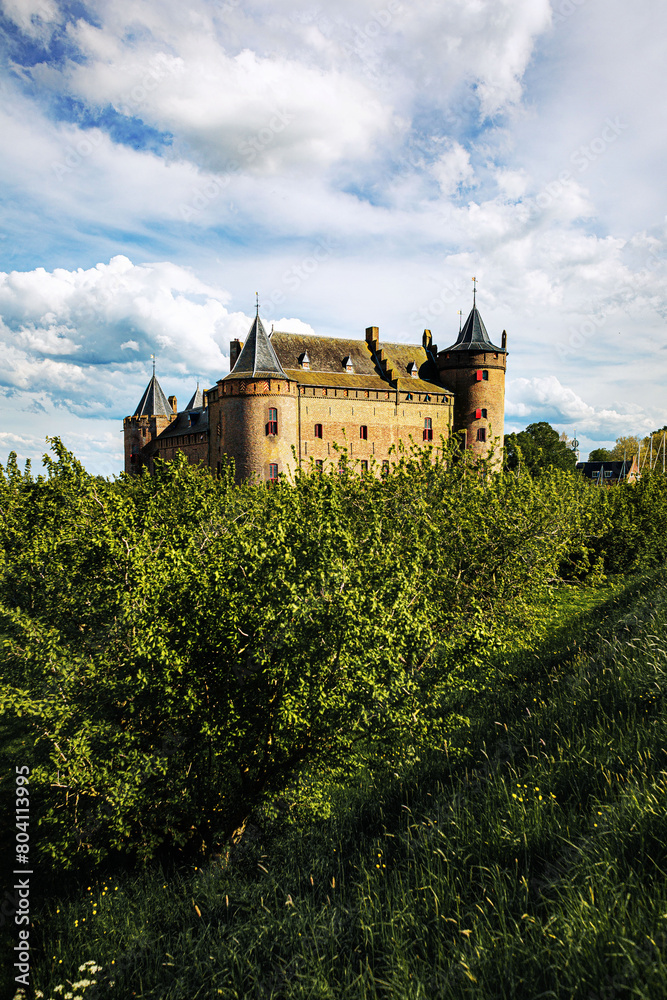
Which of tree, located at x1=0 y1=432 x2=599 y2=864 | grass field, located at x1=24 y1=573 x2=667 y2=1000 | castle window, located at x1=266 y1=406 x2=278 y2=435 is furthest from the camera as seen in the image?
castle window, located at x1=266 y1=406 x2=278 y2=435

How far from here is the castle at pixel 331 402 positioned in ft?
128

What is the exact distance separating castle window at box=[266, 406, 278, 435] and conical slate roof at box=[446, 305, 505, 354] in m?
17.7

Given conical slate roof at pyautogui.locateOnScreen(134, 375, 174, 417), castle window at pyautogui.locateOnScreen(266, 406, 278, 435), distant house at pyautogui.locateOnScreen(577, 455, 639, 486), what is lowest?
distant house at pyautogui.locateOnScreen(577, 455, 639, 486)

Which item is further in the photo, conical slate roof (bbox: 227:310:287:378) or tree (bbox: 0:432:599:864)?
conical slate roof (bbox: 227:310:287:378)

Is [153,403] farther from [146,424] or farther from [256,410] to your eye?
[256,410]

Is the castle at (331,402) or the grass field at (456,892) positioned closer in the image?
the grass field at (456,892)

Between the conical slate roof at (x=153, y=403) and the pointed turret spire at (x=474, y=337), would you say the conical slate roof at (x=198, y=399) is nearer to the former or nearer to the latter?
the conical slate roof at (x=153, y=403)

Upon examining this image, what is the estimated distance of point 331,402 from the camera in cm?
4319

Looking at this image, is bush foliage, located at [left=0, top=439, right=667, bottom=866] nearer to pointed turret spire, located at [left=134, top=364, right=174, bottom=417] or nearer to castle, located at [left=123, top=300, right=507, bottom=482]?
castle, located at [left=123, top=300, right=507, bottom=482]

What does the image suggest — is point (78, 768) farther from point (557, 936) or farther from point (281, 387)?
point (281, 387)

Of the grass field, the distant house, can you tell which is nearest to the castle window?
the grass field

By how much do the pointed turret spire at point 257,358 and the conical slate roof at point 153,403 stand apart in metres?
16.3

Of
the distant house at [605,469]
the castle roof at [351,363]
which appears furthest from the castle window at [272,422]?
the distant house at [605,469]

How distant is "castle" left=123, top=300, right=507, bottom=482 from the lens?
3903 centimetres
